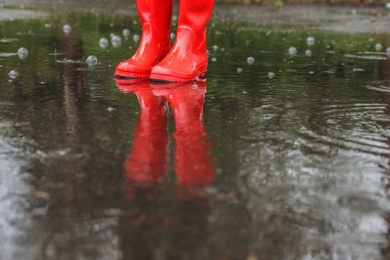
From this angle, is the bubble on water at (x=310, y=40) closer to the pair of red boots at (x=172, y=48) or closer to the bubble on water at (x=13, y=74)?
the pair of red boots at (x=172, y=48)

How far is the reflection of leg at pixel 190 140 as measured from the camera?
1.96 meters

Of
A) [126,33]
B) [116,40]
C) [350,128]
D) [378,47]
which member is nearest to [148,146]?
[350,128]

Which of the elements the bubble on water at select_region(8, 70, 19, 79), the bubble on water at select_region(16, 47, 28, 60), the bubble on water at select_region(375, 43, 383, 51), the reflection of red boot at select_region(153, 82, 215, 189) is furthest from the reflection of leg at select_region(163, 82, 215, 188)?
→ the bubble on water at select_region(375, 43, 383, 51)

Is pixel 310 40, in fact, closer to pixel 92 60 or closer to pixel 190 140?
pixel 92 60

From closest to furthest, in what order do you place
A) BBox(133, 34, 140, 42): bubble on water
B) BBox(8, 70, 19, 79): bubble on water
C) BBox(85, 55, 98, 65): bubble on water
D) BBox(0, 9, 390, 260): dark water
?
BBox(0, 9, 390, 260): dark water, BBox(8, 70, 19, 79): bubble on water, BBox(85, 55, 98, 65): bubble on water, BBox(133, 34, 140, 42): bubble on water

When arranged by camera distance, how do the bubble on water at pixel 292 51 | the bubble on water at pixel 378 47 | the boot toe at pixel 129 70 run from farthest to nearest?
the bubble on water at pixel 378 47 → the bubble on water at pixel 292 51 → the boot toe at pixel 129 70

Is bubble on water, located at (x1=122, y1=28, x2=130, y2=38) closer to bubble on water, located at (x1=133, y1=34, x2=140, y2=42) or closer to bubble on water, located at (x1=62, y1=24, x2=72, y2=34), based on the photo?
bubble on water, located at (x1=133, y1=34, x2=140, y2=42)

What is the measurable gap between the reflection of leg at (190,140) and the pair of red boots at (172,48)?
0.23 meters

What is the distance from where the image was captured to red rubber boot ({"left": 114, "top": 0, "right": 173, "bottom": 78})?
374cm

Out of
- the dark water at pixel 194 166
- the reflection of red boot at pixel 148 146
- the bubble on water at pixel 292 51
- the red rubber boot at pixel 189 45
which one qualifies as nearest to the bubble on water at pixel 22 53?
the dark water at pixel 194 166

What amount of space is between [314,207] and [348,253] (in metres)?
0.27

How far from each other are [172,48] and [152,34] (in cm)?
18

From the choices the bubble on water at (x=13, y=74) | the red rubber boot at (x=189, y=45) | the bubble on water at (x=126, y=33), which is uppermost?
the red rubber boot at (x=189, y=45)

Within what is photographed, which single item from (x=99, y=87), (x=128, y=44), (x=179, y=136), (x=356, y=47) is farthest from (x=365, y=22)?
(x=179, y=136)
